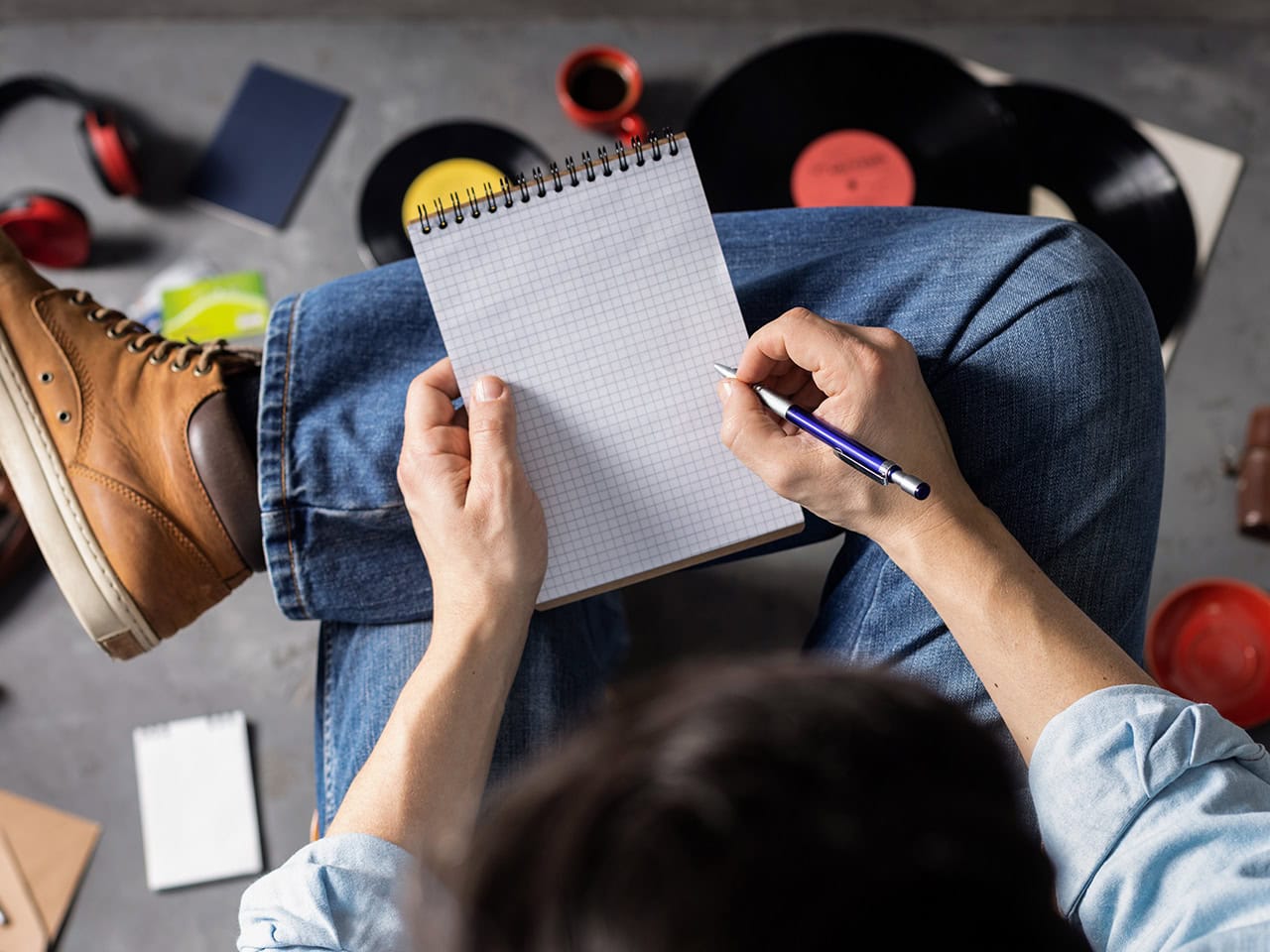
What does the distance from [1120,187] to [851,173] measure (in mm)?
315

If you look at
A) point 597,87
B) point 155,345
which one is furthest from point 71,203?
point 597,87

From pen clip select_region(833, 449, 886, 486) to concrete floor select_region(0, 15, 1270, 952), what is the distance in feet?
1.71

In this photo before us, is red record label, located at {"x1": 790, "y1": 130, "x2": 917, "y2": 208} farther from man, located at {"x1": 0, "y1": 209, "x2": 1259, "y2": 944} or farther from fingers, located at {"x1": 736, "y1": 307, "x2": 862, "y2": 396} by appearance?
fingers, located at {"x1": 736, "y1": 307, "x2": 862, "y2": 396}

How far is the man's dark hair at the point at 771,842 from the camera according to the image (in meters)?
0.34

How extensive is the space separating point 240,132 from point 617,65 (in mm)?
491

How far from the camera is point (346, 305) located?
82cm

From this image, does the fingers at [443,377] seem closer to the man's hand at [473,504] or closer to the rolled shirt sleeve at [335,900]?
the man's hand at [473,504]

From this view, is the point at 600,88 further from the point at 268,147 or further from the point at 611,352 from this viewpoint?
the point at 611,352

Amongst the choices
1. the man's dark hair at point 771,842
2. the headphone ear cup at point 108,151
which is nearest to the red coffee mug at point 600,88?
the headphone ear cup at point 108,151

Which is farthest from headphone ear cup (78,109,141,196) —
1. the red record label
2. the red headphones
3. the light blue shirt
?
the light blue shirt

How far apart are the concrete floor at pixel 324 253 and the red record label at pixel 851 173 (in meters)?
0.20

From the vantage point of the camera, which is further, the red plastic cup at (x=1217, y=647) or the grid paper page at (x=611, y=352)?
the red plastic cup at (x=1217, y=647)

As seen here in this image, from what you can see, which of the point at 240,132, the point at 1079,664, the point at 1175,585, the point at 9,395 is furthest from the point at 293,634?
the point at 1175,585

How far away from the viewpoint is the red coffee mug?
3.86 feet
